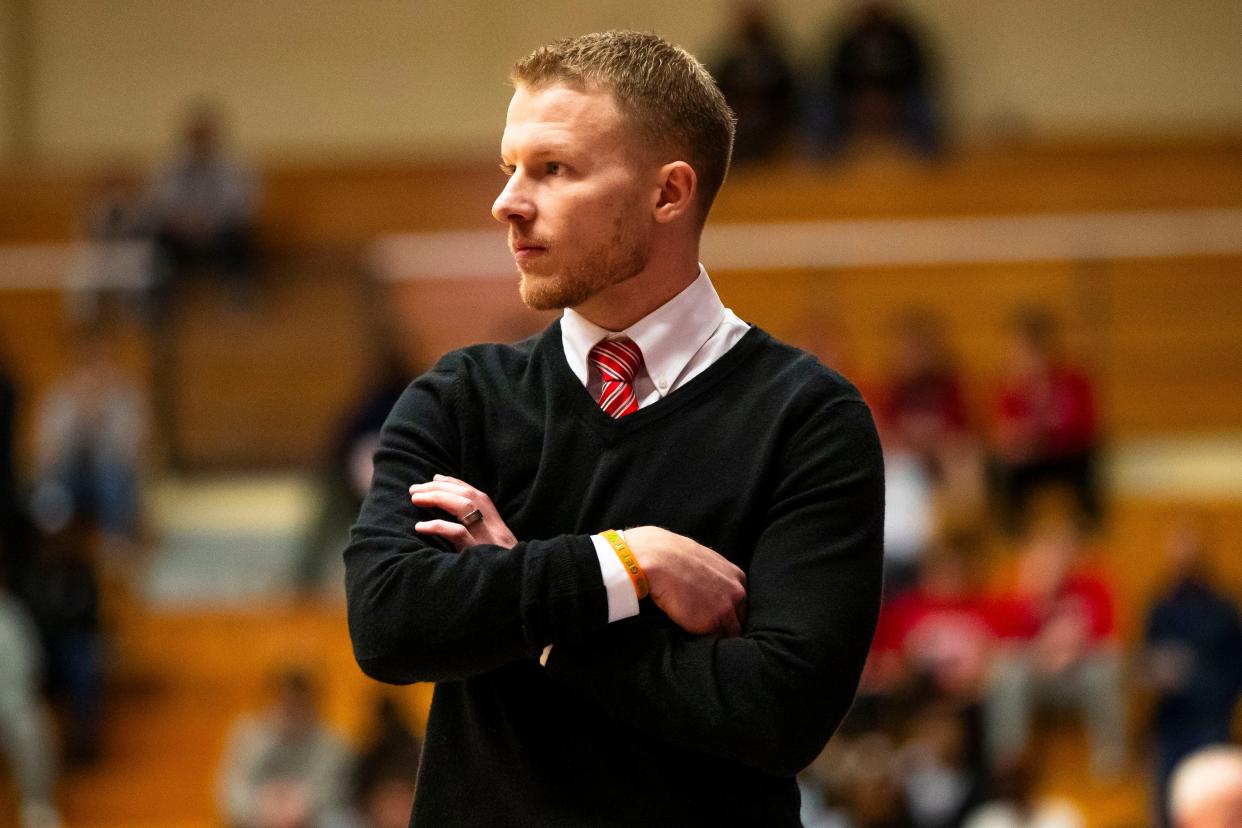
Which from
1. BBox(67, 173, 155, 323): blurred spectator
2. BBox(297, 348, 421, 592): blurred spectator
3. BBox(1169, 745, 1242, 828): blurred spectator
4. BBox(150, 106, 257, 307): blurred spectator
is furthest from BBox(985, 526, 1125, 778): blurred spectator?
BBox(67, 173, 155, 323): blurred spectator

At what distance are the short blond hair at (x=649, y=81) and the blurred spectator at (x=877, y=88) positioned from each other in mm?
10338

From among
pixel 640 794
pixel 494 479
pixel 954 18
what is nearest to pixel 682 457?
pixel 494 479

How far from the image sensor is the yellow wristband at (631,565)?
1789 mm

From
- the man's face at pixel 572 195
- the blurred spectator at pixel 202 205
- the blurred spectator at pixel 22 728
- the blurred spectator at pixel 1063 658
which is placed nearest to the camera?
the man's face at pixel 572 195

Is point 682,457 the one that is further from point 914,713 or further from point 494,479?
point 914,713

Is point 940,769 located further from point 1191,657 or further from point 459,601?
point 459,601

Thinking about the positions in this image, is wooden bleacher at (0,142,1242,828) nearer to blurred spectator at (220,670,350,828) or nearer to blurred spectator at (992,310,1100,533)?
blurred spectator at (992,310,1100,533)

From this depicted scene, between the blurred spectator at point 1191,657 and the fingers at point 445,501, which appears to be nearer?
the fingers at point 445,501

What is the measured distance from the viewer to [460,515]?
1.87 meters

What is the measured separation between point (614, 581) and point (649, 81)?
521 millimetres

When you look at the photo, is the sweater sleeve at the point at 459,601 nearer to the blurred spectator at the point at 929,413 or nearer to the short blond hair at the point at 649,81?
the short blond hair at the point at 649,81

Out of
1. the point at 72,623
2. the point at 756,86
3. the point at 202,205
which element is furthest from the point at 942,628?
the point at 202,205

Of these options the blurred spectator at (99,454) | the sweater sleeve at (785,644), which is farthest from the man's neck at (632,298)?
the blurred spectator at (99,454)

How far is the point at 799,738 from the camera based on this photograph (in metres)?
1.80
